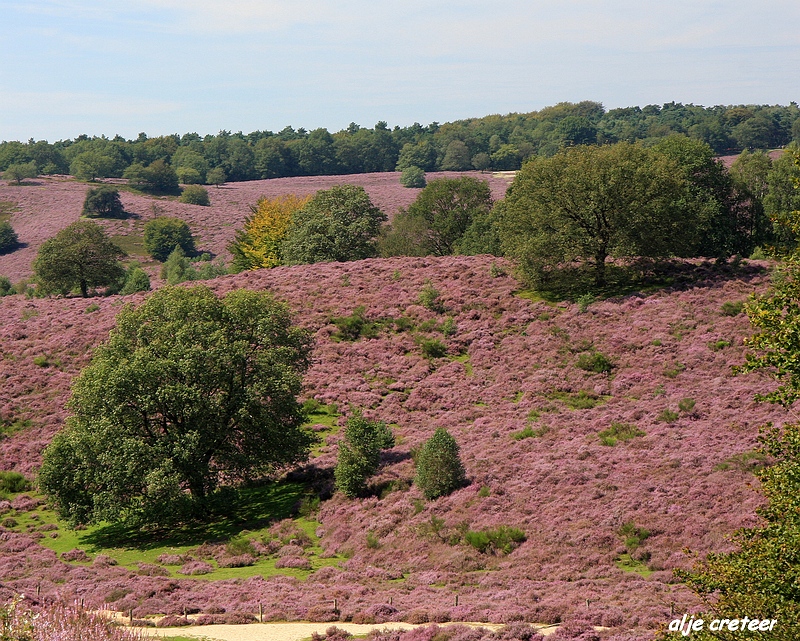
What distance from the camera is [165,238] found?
134 m

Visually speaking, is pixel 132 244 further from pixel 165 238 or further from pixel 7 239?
pixel 7 239

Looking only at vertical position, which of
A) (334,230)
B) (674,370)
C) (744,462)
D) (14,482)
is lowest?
(14,482)

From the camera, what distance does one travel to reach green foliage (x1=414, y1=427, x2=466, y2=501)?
38219 mm

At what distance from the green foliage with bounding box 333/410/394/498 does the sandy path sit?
1420 cm

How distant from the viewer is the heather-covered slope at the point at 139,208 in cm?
13962

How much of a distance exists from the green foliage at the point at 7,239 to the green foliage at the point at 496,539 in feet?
411

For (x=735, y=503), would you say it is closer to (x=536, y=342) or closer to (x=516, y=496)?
(x=516, y=496)

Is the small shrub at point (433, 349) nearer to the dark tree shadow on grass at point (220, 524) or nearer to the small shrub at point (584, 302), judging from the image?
the small shrub at point (584, 302)

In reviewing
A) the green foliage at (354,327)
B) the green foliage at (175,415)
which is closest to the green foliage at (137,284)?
the green foliage at (354,327)

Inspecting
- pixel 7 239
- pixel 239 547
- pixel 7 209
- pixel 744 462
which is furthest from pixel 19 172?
pixel 744 462

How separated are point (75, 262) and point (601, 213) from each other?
1940 inches

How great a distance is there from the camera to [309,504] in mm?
41000

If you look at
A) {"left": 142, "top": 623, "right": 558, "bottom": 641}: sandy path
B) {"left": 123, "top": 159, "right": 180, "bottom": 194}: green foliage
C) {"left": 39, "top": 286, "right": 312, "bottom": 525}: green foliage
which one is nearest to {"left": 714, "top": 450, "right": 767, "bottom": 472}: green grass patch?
{"left": 142, "top": 623, "right": 558, "bottom": 641}: sandy path

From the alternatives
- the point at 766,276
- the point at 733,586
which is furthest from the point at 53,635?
the point at 766,276
